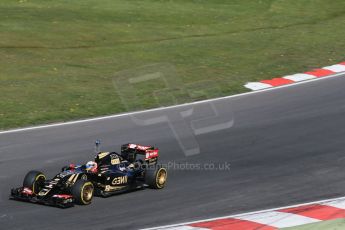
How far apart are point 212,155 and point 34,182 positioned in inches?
161

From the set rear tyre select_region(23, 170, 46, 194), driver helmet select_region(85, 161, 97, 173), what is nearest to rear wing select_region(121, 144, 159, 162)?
driver helmet select_region(85, 161, 97, 173)

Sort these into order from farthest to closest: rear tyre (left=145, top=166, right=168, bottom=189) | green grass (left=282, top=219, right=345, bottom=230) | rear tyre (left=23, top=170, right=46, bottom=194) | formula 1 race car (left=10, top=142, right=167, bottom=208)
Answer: rear tyre (left=145, top=166, right=168, bottom=189)
rear tyre (left=23, top=170, right=46, bottom=194)
formula 1 race car (left=10, top=142, right=167, bottom=208)
green grass (left=282, top=219, right=345, bottom=230)

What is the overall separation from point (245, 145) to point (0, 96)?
687cm

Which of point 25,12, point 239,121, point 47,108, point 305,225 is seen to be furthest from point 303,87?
point 25,12

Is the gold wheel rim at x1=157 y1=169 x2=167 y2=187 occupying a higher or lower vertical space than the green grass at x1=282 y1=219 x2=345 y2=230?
higher

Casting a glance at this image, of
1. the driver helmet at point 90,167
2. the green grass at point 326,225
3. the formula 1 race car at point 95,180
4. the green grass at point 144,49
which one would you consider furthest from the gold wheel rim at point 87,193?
the green grass at point 144,49

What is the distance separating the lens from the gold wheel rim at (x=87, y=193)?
39.1 ft

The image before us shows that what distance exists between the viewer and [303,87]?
20.0 metres

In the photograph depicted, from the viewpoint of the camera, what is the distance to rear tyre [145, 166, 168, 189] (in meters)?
12.8

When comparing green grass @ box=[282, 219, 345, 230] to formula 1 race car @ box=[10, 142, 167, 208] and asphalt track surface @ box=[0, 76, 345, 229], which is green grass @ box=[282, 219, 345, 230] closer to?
asphalt track surface @ box=[0, 76, 345, 229]

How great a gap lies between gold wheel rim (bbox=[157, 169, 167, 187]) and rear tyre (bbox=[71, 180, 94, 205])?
1389 millimetres

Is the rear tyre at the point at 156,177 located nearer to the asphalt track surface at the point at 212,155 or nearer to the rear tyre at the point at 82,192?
the asphalt track surface at the point at 212,155

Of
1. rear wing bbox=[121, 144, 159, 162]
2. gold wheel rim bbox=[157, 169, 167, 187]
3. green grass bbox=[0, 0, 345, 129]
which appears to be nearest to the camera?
gold wheel rim bbox=[157, 169, 167, 187]

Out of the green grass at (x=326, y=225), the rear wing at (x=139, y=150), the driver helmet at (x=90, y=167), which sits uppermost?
the rear wing at (x=139, y=150)
